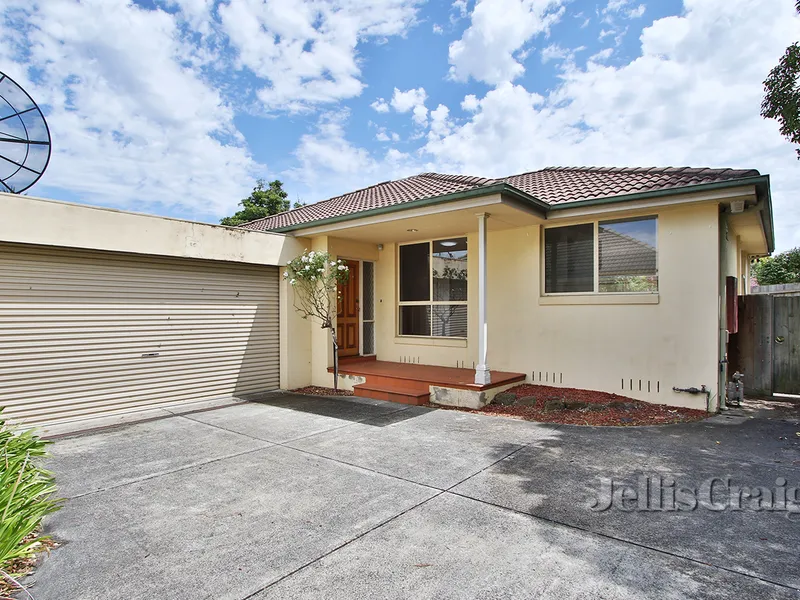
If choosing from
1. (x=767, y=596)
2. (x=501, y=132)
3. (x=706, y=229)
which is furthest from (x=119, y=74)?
(x=767, y=596)

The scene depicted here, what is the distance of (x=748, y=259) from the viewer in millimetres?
12305

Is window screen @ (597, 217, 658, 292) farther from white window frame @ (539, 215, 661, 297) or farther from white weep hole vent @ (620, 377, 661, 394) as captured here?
white weep hole vent @ (620, 377, 661, 394)

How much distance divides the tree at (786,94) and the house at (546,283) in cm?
73

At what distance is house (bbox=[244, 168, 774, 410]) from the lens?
20.6 ft

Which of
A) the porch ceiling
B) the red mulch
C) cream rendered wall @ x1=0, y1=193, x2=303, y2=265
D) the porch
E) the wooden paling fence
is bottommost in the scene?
the red mulch

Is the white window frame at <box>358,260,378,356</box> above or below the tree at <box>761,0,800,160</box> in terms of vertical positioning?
below

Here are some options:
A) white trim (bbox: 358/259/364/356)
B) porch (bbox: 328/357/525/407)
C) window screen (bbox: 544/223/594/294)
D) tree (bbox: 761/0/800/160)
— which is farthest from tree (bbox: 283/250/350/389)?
tree (bbox: 761/0/800/160)

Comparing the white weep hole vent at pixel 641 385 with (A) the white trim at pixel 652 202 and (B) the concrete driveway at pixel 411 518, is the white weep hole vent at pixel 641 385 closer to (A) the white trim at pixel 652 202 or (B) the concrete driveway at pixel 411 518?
(B) the concrete driveway at pixel 411 518

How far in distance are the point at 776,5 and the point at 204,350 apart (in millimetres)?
10059

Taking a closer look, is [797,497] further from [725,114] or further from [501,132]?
[501,132]

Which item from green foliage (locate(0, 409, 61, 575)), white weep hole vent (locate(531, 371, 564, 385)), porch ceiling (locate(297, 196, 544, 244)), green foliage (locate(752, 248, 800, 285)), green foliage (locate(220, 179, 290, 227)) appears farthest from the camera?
green foliage (locate(220, 179, 290, 227))

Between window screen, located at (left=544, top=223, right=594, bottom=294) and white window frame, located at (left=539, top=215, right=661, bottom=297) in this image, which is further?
window screen, located at (left=544, top=223, right=594, bottom=294)

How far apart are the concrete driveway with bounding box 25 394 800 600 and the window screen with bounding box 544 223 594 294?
108 inches

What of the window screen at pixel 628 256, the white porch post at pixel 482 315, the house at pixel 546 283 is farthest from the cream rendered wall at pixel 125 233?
the window screen at pixel 628 256
